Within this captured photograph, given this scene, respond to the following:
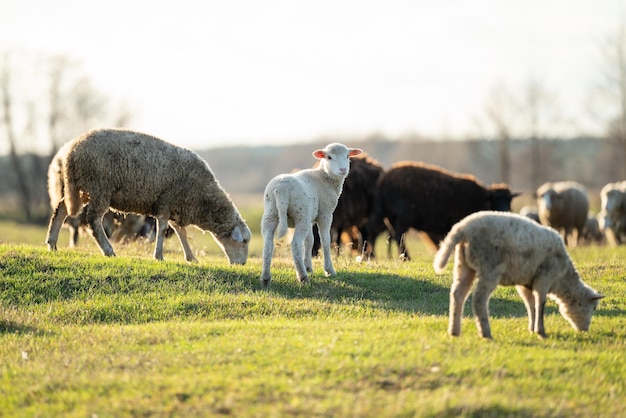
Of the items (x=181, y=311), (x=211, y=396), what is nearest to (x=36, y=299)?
(x=181, y=311)

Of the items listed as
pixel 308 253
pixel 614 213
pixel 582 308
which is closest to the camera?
pixel 582 308

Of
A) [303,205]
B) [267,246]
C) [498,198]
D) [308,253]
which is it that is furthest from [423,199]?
[267,246]

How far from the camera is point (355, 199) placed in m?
20.5

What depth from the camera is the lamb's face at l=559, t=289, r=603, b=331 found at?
9.16 meters

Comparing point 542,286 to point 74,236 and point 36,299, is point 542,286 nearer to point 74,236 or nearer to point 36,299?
point 36,299

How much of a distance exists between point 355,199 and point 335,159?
8283mm

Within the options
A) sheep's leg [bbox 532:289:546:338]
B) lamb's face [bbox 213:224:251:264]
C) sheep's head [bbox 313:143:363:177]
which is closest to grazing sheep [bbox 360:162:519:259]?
lamb's face [bbox 213:224:251:264]

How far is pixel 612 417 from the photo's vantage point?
6684mm

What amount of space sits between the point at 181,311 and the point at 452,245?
13.2ft

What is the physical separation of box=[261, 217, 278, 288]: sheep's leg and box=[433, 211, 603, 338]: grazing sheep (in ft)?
11.4

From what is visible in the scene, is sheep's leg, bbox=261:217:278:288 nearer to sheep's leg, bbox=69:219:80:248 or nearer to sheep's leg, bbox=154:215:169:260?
sheep's leg, bbox=154:215:169:260

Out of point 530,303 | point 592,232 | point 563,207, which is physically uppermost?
point 530,303

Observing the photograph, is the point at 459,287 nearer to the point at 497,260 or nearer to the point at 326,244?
the point at 497,260

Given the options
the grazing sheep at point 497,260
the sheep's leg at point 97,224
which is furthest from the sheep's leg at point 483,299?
the sheep's leg at point 97,224
